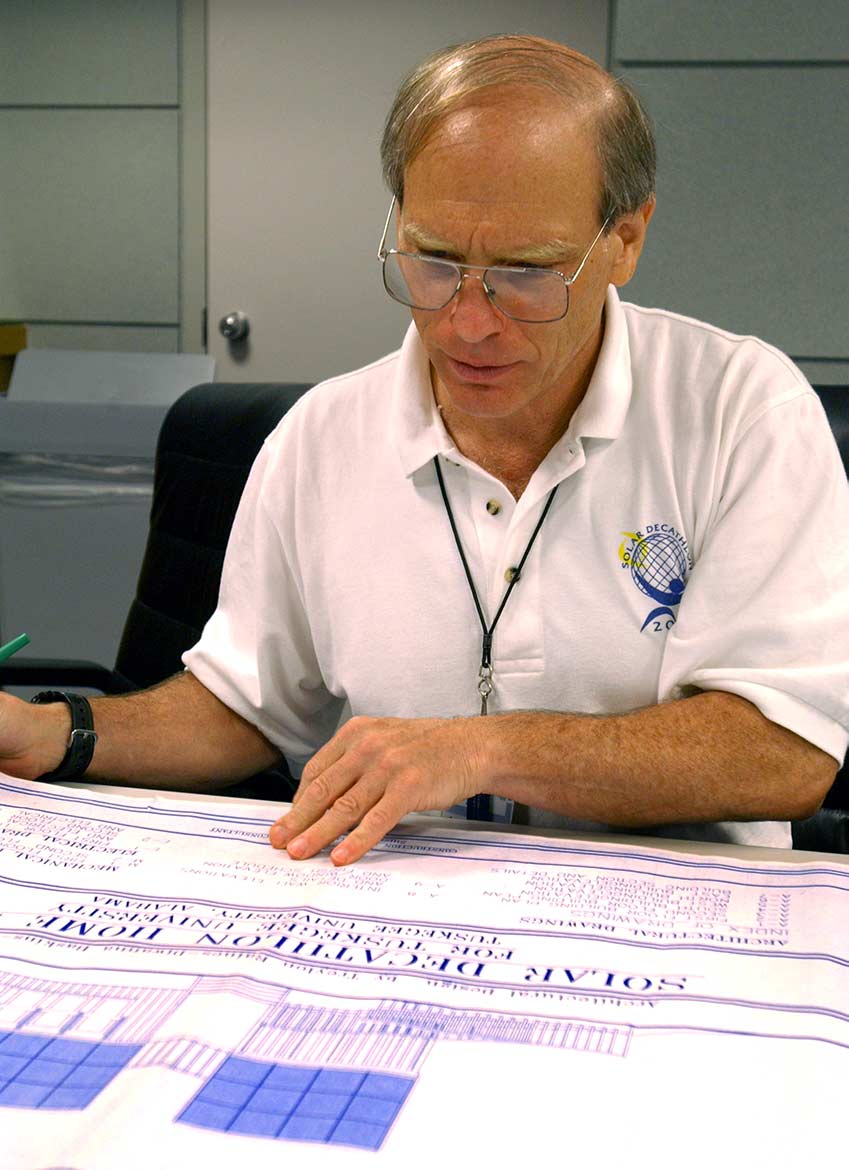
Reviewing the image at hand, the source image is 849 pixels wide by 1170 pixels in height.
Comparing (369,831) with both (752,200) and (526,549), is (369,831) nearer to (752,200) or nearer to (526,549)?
(526,549)

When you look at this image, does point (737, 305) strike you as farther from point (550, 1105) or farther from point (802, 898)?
point (550, 1105)

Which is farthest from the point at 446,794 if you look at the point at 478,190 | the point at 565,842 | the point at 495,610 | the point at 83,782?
the point at 478,190

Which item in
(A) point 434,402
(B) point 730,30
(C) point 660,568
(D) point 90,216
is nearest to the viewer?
(C) point 660,568

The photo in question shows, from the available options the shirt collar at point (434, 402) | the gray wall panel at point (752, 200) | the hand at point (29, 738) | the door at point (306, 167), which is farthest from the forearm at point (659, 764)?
the door at point (306, 167)

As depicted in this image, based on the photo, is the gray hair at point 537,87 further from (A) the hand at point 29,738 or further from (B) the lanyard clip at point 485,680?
(A) the hand at point 29,738

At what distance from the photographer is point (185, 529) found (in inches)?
71.6

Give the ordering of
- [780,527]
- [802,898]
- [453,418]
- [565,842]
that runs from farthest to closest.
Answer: [453,418], [780,527], [565,842], [802,898]

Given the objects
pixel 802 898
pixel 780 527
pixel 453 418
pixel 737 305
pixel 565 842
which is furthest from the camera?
pixel 737 305

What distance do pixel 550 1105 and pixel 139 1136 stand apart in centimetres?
19

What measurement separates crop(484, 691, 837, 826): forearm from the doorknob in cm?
299

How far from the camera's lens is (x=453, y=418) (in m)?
1.29

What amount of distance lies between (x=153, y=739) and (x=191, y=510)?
65cm

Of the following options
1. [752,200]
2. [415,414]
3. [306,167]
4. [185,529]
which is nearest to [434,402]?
[415,414]

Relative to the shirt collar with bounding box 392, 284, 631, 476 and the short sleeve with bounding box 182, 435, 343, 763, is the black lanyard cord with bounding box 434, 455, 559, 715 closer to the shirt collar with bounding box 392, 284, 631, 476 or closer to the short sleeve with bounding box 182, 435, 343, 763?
the shirt collar with bounding box 392, 284, 631, 476
